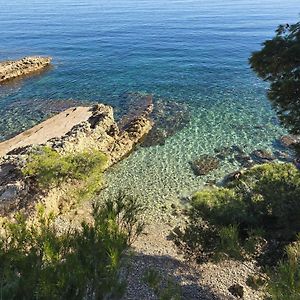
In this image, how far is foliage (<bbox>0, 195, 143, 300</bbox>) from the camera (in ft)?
35.8

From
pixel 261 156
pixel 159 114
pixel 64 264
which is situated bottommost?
pixel 159 114

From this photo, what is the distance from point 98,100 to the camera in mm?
49031

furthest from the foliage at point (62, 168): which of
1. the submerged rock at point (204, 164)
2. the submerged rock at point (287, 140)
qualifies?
the submerged rock at point (287, 140)

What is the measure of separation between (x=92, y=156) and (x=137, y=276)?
30.3 feet

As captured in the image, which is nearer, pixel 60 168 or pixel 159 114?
pixel 60 168

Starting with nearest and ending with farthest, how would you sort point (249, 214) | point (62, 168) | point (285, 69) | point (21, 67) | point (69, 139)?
point (285, 69), point (249, 214), point (62, 168), point (69, 139), point (21, 67)

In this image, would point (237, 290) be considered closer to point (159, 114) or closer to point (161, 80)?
point (159, 114)

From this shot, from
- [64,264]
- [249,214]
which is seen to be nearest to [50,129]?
[249,214]

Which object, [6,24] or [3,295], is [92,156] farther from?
[6,24]

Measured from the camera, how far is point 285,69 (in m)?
15.2

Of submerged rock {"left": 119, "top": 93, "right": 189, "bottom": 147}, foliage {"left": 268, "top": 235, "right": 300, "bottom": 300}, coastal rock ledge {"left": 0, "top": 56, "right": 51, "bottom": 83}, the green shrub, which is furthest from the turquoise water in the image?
foliage {"left": 268, "top": 235, "right": 300, "bottom": 300}

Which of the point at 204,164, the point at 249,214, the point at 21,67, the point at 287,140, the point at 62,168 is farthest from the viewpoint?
the point at 21,67

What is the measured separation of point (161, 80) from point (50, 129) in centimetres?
2300

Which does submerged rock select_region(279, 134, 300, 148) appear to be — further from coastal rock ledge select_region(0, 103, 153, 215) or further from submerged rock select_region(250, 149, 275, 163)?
coastal rock ledge select_region(0, 103, 153, 215)
